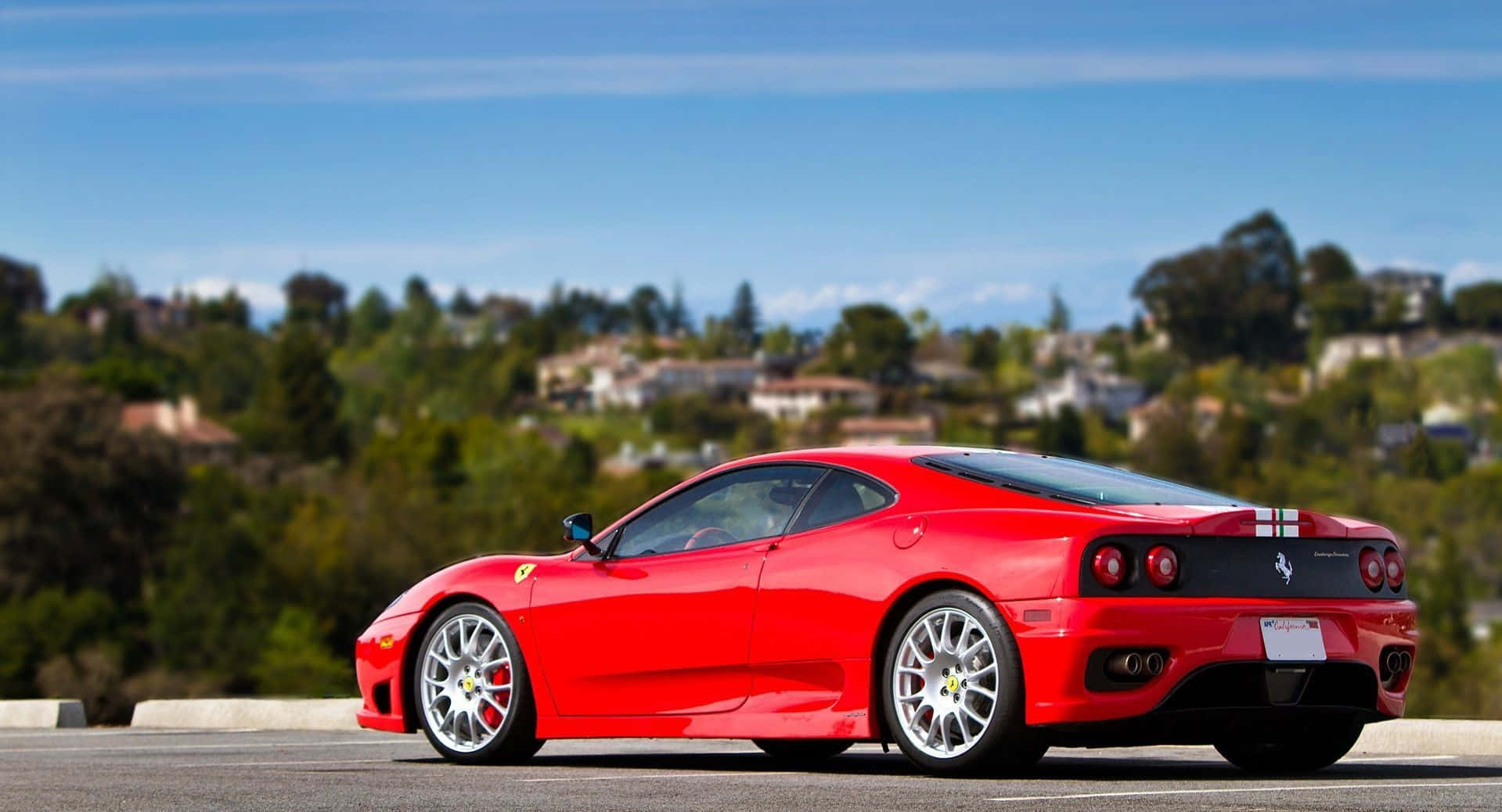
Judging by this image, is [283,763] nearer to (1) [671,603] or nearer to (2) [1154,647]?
(1) [671,603]

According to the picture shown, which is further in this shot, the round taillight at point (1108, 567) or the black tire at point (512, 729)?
the black tire at point (512, 729)

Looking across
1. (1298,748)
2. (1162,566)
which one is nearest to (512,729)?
(1162,566)

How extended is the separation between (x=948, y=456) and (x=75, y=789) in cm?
312

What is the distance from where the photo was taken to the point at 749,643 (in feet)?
26.2

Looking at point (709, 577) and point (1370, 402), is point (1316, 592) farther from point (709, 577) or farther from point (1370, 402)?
point (1370, 402)

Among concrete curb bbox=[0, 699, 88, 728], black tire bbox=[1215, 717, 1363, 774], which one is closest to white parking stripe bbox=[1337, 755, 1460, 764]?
black tire bbox=[1215, 717, 1363, 774]

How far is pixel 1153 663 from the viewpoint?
23.3ft

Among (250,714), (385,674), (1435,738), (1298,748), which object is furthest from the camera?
(250,714)

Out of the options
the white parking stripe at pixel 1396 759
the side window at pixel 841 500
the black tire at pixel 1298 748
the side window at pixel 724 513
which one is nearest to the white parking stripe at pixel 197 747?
the side window at pixel 724 513

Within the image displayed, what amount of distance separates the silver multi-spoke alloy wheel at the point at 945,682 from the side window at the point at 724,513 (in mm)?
885

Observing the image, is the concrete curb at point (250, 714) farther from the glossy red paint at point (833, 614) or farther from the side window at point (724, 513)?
the side window at point (724, 513)

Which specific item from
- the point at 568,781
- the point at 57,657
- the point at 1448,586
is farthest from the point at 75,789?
the point at 1448,586

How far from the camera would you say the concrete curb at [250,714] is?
12.2m

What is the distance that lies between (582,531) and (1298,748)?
276 centimetres
